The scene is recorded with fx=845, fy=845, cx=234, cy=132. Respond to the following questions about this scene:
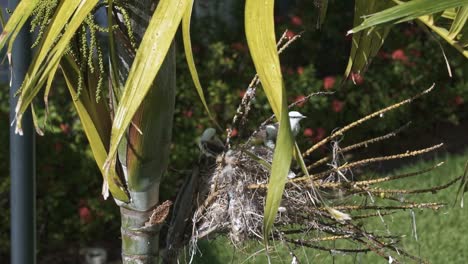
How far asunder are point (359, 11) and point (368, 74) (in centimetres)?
408

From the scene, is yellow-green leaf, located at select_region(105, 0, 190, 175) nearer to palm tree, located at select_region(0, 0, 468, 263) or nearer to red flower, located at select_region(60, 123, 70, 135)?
palm tree, located at select_region(0, 0, 468, 263)

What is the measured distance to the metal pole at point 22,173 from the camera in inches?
89.7

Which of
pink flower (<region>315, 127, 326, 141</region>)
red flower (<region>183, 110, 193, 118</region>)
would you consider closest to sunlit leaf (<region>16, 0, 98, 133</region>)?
red flower (<region>183, 110, 193, 118</region>)

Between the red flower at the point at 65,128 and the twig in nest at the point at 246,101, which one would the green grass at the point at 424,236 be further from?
the twig in nest at the point at 246,101

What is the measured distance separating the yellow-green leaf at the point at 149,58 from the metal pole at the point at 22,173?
2.81 feet

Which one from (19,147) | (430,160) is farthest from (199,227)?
(430,160)

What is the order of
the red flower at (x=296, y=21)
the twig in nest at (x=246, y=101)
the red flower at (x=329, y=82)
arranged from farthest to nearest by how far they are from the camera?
1. the red flower at (x=296, y=21)
2. the red flower at (x=329, y=82)
3. the twig in nest at (x=246, y=101)

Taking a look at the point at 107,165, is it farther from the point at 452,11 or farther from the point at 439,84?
the point at 439,84

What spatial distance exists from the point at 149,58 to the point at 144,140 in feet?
1.41

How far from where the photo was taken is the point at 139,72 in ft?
4.85

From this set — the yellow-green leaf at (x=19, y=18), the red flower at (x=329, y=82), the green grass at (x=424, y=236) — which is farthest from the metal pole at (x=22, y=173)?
the red flower at (x=329, y=82)

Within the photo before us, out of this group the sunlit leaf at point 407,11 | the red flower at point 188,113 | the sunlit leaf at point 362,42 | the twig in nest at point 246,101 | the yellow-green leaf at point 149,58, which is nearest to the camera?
the sunlit leaf at point 407,11

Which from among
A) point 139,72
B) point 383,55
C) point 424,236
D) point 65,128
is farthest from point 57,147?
point 139,72

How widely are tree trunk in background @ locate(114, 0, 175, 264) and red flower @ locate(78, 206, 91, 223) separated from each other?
8.65ft
